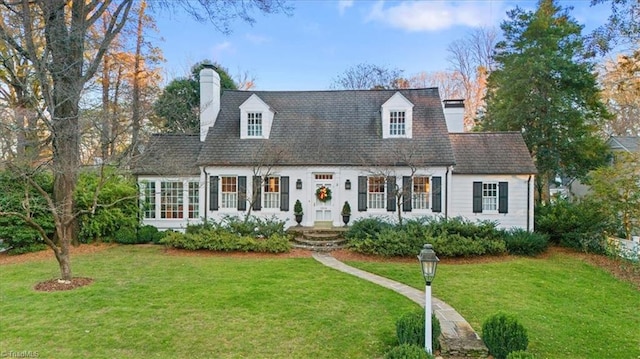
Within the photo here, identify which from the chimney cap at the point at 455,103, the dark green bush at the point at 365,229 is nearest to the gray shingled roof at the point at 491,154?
the chimney cap at the point at 455,103

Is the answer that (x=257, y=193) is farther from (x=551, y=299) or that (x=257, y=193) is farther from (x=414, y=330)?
(x=551, y=299)

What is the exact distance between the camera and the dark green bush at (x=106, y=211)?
42.9ft

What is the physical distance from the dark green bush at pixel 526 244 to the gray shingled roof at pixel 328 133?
3.52 m

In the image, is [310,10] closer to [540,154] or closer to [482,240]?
[482,240]

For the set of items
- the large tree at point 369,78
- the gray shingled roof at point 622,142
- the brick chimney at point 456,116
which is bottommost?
the gray shingled roof at point 622,142

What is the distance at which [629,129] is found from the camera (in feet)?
85.2

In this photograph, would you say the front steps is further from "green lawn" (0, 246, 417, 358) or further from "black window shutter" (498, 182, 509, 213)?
"black window shutter" (498, 182, 509, 213)

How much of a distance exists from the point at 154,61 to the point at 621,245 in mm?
23348

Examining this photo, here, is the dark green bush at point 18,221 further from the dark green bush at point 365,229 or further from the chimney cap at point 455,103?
the chimney cap at point 455,103

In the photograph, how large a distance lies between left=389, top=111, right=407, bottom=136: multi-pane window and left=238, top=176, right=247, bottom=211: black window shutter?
6.35 metres

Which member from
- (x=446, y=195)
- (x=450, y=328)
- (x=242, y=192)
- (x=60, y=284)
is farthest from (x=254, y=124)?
(x=450, y=328)

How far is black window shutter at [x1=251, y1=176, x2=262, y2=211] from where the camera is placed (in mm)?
13812

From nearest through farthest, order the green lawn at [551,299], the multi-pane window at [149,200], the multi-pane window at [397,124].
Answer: the green lawn at [551,299]
the multi-pane window at [149,200]
the multi-pane window at [397,124]

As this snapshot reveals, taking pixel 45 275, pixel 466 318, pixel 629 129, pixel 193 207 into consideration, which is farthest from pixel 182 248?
pixel 629 129
